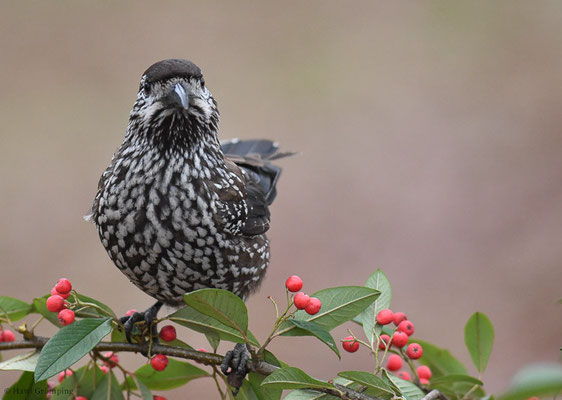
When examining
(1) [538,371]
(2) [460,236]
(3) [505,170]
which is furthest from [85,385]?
(3) [505,170]

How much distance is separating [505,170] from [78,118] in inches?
203

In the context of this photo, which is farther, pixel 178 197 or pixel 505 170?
pixel 505 170

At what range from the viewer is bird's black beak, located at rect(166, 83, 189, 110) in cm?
282

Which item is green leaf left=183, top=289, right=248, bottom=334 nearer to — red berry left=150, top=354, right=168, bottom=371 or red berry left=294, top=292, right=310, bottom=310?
red berry left=294, top=292, right=310, bottom=310

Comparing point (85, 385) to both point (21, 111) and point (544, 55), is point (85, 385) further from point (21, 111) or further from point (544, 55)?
point (544, 55)

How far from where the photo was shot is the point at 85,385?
2.75 meters

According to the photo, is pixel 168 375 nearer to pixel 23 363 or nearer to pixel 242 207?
pixel 23 363

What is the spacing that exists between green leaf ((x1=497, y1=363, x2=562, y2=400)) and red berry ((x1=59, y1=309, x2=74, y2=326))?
1.65 meters

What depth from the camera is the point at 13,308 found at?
8.88ft

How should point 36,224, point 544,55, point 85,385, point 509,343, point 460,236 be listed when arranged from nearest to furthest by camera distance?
point 85,385 < point 509,343 < point 460,236 < point 36,224 < point 544,55

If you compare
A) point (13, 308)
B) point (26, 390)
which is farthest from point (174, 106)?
point (26, 390)

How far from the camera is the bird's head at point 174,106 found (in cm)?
287

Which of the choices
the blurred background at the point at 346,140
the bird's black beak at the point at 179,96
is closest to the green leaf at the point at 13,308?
the bird's black beak at the point at 179,96

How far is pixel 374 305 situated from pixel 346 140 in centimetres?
635
